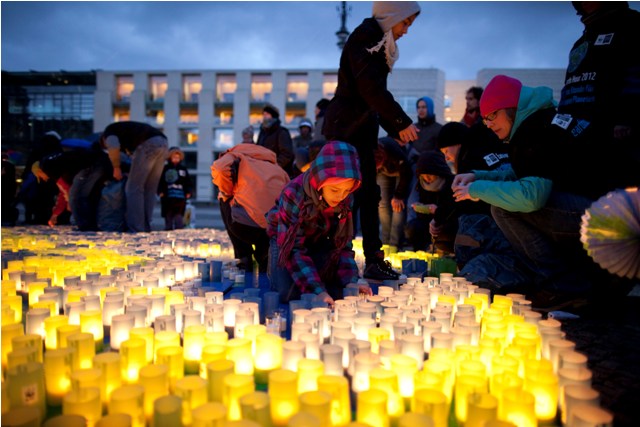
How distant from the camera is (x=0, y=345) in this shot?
157 centimetres

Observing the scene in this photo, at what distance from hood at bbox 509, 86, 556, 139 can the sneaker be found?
1.25 meters

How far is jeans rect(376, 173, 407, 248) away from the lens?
526 centimetres

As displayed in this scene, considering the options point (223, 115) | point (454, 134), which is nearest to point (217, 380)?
point (454, 134)

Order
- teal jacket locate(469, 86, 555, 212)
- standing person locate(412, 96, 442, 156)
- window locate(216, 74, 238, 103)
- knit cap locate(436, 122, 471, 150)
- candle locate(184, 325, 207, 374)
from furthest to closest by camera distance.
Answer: window locate(216, 74, 238, 103), standing person locate(412, 96, 442, 156), knit cap locate(436, 122, 471, 150), teal jacket locate(469, 86, 555, 212), candle locate(184, 325, 207, 374)

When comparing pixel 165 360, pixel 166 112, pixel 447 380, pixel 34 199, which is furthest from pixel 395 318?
pixel 166 112

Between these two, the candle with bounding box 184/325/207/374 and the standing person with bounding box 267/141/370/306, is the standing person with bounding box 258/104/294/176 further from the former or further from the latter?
the candle with bounding box 184/325/207/374

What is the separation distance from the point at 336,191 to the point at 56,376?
1.54 m

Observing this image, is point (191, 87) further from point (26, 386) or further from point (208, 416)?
point (208, 416)

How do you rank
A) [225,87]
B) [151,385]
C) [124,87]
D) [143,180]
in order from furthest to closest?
[124,87]
[225,87]
[143,180]
[151,385]

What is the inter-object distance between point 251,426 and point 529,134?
7.32 ft

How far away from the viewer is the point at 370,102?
10.0 ft

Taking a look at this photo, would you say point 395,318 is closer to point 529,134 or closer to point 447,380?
point 447,380

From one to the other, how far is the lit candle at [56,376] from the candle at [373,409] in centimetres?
92

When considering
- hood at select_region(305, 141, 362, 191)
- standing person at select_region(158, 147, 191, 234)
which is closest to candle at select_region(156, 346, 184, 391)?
hood at select_region(305, 141, 362, 191)
